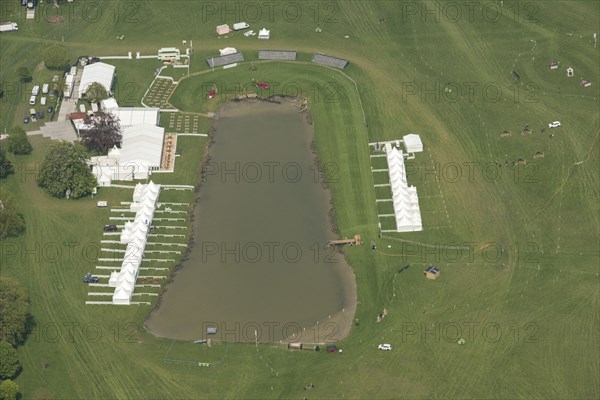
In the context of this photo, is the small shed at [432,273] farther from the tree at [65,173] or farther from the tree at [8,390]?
→ the tree at [8,390]

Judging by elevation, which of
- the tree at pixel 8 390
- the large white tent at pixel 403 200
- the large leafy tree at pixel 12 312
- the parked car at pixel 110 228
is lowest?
the tree at pixel 8 390

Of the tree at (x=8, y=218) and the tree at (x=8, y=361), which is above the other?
the tree at (x=8, y=218)

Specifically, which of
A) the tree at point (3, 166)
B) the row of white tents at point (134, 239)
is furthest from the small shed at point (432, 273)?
the tree at point (3, 166)

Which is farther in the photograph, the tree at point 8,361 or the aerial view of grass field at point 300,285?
A: the aerial view of grass field at point 300,285

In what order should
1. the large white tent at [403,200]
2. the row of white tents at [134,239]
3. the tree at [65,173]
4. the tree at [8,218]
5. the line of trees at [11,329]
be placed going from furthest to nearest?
the tree at [65,173] < the large white tent at [403,200] < the tree at [8,218] < the row of white tents at [134,239] < the line of trees at [11,329]

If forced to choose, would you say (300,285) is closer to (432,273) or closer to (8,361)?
(432,273)

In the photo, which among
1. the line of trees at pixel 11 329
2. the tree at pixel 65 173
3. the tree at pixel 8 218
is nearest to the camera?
the line of trees at pixel 11 329
